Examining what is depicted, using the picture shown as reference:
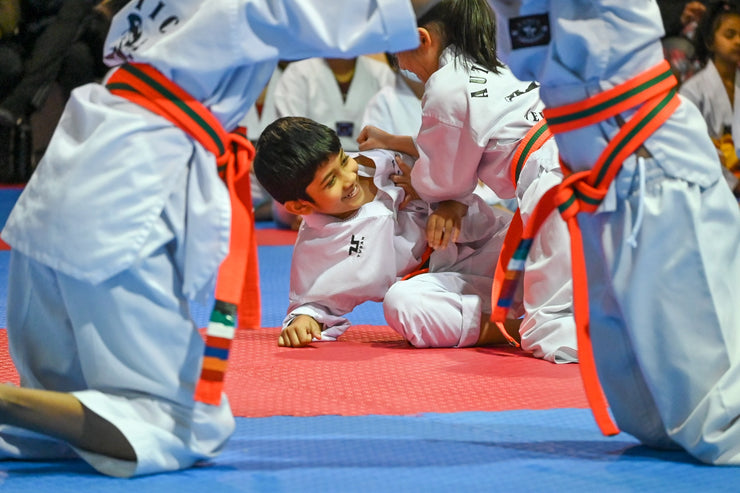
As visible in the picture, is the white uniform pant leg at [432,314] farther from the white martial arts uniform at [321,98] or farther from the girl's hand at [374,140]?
the white martial arts uniform at [321,98]

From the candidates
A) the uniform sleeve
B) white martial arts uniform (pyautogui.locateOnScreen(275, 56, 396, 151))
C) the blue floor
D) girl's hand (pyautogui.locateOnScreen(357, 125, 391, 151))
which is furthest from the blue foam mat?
white martial arts uniform (pyautogui.locateOnScreen(275, 56, 396, 151))

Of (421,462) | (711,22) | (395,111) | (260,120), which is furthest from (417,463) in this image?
(711,22)

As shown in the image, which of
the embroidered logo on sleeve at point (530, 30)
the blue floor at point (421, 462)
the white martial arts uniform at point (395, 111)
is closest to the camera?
the blue floor at point (421, 462)

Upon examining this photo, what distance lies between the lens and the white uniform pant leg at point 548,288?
2498 mm

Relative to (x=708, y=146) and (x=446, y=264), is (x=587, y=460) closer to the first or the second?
(x=708, y=146)

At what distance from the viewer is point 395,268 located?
2900 mm

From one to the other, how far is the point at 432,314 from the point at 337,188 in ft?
1.39

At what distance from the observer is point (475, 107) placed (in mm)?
2605

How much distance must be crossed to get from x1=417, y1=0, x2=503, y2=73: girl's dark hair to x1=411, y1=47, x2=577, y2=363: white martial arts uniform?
→ 4cm

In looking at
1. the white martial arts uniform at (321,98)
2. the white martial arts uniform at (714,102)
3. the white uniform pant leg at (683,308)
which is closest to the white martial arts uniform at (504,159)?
the white uniform pant leg at (683,308)

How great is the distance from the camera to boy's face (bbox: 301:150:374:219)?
8.96 feet

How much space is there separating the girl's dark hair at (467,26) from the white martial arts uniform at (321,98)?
2.79 m

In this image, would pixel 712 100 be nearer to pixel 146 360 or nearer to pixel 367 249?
pixel 367 249

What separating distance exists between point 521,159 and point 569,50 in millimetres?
987
